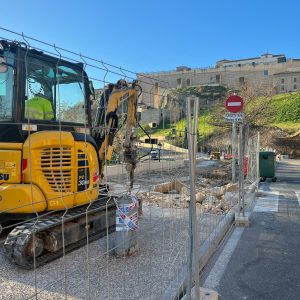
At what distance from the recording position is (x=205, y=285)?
4.67 metres

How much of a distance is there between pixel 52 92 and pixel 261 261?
412 centimetres

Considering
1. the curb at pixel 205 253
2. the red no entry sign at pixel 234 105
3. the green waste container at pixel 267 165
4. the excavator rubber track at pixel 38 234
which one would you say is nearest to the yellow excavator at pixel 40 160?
the excavator rubber track at pixel 38 234

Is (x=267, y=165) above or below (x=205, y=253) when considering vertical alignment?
above

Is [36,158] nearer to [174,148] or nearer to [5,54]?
[5,54]

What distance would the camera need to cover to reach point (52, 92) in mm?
5852

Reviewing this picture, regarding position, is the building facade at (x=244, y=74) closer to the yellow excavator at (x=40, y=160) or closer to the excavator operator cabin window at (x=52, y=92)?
the excavator operator cabin window at (x=52, y=92)

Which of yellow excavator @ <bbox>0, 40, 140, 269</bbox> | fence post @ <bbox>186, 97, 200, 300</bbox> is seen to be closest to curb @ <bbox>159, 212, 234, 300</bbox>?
fence post @ <bbox>186, 97, 200, 300</bbox>

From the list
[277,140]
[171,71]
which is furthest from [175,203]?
[171,71]

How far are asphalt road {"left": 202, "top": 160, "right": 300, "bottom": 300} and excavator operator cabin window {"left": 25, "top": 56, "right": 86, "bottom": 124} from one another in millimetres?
3170

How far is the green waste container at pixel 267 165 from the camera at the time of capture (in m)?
15.9

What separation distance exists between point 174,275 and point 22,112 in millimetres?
3082

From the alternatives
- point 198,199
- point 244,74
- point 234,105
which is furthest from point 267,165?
point 244,74

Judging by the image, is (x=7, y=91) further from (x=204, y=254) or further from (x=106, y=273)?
(x=204, y=254)

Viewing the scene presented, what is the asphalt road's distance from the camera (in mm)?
4582
